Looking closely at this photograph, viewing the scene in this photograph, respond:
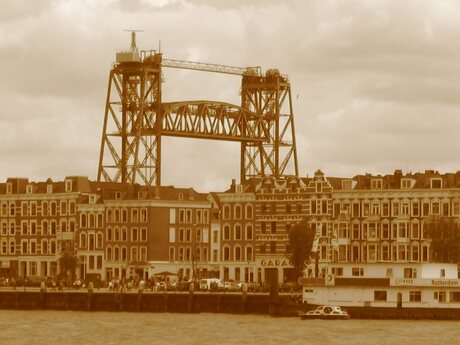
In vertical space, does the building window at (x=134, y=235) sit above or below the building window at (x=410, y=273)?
above

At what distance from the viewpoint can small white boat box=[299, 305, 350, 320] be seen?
411 ft

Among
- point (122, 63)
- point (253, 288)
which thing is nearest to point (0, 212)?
point (122, 63)

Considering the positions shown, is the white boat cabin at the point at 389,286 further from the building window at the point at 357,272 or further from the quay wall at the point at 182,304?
the quay wall at the point at 182,304

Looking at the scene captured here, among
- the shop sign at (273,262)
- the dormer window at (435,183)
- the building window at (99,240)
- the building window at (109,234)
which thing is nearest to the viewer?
the dormer window at (435,183)

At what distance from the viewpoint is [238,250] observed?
540 feet

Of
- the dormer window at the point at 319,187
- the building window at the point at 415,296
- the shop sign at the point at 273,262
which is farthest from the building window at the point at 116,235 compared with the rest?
the building window at the point at 415,296

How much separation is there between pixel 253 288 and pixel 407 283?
24.9 meters

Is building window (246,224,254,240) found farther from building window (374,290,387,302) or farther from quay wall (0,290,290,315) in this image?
building window (374,290,387,302)

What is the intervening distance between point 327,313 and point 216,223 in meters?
43.7

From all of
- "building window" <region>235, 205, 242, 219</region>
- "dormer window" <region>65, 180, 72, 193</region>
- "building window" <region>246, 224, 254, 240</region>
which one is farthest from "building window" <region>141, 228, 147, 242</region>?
"dormer window" <region>65, 180, 72, 193</region>

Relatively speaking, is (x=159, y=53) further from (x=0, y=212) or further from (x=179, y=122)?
(x=0, y=212)

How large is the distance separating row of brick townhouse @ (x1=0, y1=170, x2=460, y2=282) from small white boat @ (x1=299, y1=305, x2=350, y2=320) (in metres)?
24.5

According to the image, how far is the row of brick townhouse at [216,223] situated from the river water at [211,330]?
23.4m

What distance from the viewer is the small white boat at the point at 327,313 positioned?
411 feet
